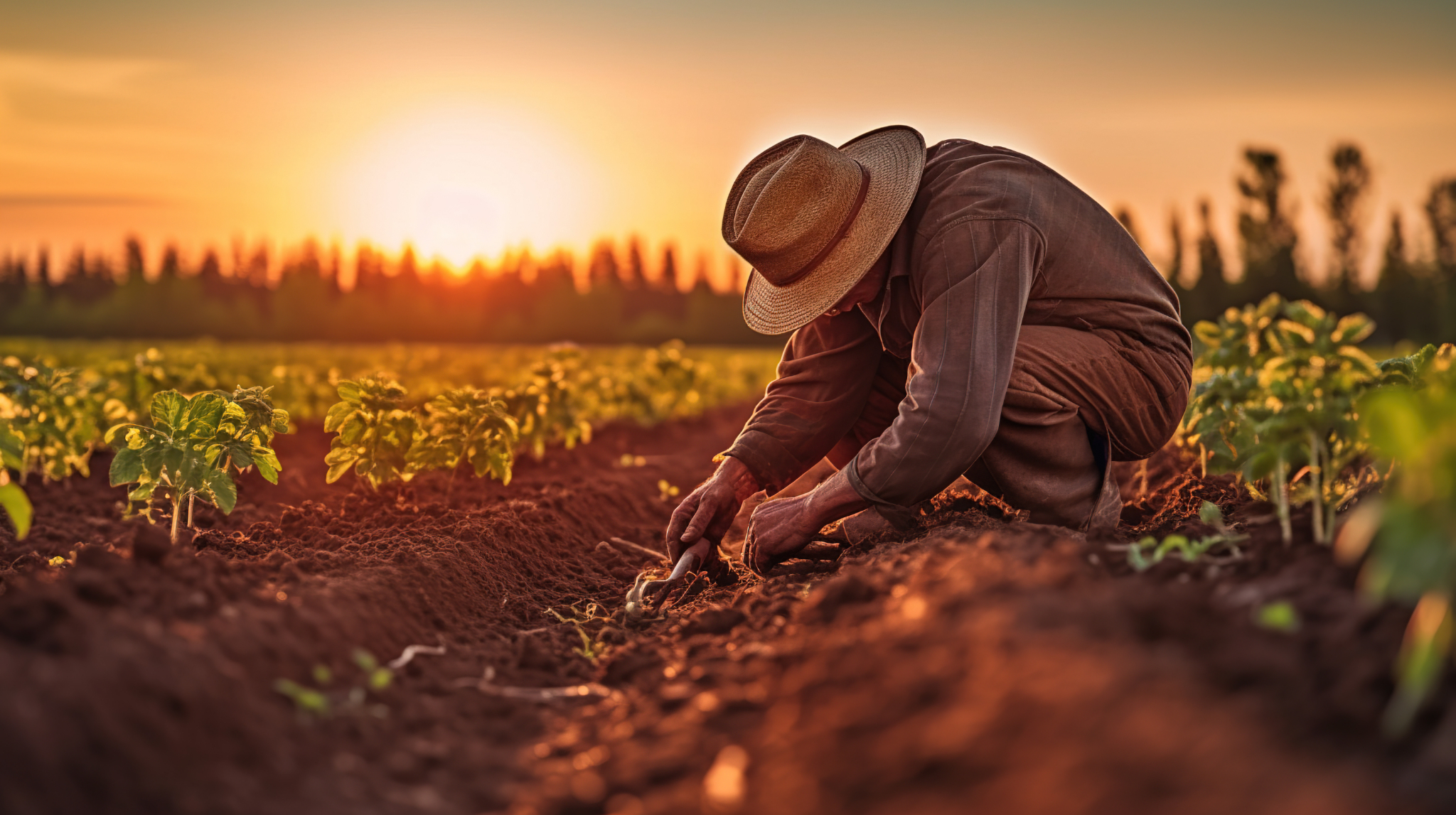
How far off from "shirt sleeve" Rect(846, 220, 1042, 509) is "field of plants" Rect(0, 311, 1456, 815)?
234mm

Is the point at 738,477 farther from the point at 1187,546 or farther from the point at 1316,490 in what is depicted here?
the point at 1316,490

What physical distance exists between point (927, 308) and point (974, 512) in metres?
0.93

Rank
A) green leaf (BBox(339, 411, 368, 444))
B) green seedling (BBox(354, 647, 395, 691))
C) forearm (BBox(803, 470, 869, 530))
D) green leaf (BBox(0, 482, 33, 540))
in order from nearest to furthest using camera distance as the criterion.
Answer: green leaf (BBox(0, 482, 33, 540)) < green seedling (BBox(354, 647, 395, 691)) < forearm (BBox(803, 470, 869, 530)) < green leaf (BBox(339, 411, 368, 444))

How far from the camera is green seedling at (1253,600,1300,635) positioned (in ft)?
5.68

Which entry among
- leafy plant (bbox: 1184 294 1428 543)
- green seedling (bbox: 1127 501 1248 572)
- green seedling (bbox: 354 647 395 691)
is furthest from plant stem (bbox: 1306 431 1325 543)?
green seedling (bbox: 354 647 395 691)

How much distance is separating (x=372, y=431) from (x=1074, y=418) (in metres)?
2.70

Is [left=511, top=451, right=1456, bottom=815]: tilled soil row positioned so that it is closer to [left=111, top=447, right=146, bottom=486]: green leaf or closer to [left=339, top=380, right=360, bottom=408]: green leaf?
[left=111, top=447, right=146, bottom=486]: green leaf

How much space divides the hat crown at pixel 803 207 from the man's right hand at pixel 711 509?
71cm

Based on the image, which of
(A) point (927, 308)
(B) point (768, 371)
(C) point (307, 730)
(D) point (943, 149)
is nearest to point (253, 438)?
(C) point (307, 730)

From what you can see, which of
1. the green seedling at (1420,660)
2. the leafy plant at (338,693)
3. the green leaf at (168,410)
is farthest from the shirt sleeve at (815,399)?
the green seedling at (1420,660)

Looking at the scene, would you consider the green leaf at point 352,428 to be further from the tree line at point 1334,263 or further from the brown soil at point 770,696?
the tree line at point 1334,263

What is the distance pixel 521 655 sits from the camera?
267cm

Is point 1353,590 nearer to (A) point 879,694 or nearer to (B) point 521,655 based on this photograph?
(A) point 879,694

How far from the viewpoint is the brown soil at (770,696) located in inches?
53.1
